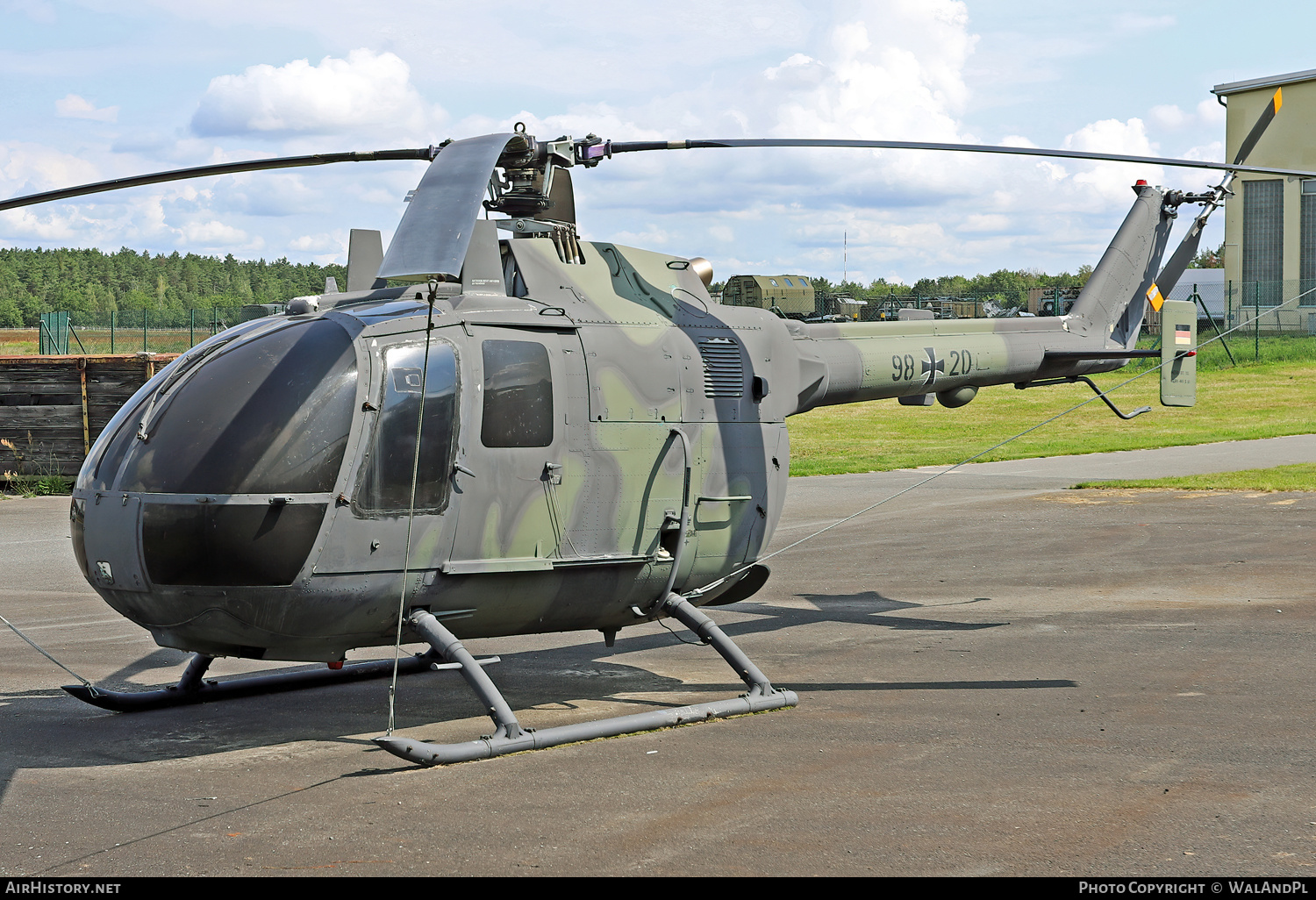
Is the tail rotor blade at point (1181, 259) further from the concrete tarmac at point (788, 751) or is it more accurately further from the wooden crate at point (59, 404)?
the wooden crate at point (59, 404)

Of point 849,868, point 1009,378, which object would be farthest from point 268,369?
point 1009,378

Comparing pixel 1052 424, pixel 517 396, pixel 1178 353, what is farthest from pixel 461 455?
pixel 1052 424

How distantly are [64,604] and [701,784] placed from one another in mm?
7998

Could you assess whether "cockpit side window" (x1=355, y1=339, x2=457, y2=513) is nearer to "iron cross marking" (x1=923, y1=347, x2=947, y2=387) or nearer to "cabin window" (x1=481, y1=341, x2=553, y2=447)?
"cabin window" (x1=481, y1=341, x2=553, y2=447)

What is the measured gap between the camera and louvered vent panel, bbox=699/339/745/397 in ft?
28.0

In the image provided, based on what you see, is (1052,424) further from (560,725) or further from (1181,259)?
(560,725)

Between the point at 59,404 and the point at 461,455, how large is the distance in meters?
15.8

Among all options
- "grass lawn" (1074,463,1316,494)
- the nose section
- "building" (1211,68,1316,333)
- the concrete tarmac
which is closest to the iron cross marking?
the concrete tarmac

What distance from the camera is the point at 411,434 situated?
6.99 metres

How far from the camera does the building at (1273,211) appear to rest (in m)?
46.6

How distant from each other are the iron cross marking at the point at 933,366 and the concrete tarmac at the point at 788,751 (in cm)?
215

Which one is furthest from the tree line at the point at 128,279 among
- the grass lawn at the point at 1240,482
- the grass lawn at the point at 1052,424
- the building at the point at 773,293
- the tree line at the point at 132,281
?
the grass lawn at the point at 1240,482

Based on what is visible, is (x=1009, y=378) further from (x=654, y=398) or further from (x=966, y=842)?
(x=966, y=842)

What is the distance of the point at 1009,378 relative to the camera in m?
11.6
